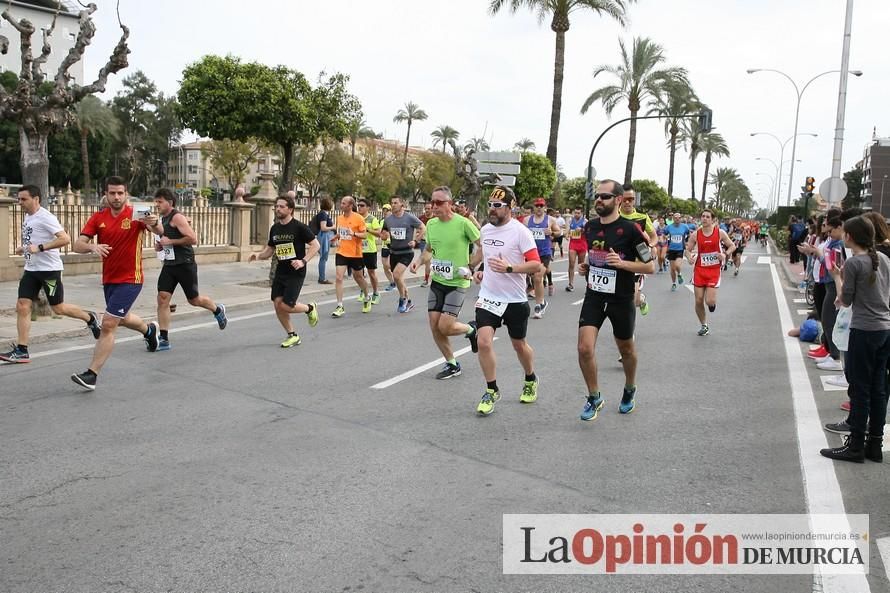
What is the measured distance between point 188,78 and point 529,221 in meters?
9.08

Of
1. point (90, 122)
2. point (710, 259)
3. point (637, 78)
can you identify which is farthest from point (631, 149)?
point (90, 122)

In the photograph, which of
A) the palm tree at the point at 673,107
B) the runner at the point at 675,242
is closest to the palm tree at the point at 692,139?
the palm tree at the point at 673,107

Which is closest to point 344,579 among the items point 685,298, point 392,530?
point 392,530

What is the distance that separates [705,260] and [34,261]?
27.8ft

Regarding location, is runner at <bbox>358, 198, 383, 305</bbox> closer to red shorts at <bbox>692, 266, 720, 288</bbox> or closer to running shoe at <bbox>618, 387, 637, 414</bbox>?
red shorts at <bbox>692, 266, 720, 288</bbox>

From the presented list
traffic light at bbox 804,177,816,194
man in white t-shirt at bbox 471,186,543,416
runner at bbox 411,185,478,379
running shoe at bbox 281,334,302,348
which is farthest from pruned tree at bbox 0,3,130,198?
traffic light at bbox 804,177,816,194

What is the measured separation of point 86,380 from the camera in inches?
275

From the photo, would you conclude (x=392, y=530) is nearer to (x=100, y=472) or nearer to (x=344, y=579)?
(x=344, y=579)

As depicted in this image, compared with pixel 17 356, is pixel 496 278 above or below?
above

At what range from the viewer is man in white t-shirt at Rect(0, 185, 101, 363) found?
8070 mm

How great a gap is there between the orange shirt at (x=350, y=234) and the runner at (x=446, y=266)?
15.4 ft

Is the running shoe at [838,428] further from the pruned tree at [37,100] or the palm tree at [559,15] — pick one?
the palm tree at [559,15]

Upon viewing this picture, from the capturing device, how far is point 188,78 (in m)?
18.8

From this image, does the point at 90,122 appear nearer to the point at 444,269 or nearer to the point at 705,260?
the point at 705,260
